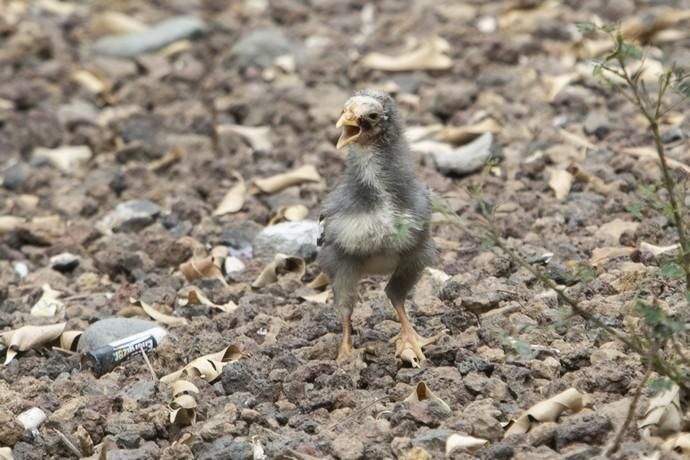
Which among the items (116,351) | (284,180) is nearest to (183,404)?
(116,351)

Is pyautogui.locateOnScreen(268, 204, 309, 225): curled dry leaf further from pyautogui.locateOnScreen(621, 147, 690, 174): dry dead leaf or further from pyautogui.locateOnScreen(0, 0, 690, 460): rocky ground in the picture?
pyautogui.locateOnScreen(621, 147, 690, 174): dry dead leaf

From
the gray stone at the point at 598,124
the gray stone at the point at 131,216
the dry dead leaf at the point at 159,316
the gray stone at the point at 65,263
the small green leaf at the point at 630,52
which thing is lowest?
the gray stone at the point at 131,216

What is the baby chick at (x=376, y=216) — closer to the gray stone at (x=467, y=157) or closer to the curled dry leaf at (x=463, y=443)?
the curled dry leaf at (x=463, y=443)

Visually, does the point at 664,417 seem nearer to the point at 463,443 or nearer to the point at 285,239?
the point at 463,443

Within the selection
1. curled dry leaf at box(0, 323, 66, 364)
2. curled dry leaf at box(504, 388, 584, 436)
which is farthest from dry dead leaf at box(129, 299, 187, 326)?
curled dry leaf at box(504, 388, 584, 436)

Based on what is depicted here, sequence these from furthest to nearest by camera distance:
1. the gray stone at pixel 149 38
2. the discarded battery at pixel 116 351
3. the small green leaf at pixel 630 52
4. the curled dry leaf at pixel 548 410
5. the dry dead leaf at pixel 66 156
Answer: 1. the gray stone at pixel 149 38
2. the dry dead leaf at pixel 66 156
3. the discarded battery at pixel 116 351
4. the curled dry leaf at pixel 548 410
5. the small green leaf at pixel 630 52

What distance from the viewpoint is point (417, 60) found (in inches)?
360

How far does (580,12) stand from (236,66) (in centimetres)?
261

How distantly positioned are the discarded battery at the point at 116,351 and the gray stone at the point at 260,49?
431 centimetres

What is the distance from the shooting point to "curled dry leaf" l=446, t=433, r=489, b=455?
14.5 ft

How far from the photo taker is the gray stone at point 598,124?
7809mm

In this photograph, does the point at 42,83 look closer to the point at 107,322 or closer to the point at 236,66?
the point at 236,66

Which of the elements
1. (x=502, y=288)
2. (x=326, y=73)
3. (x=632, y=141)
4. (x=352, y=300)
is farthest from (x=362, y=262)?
(x=326, y=73)

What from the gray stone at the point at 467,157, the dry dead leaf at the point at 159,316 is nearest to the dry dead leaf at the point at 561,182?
the gray stone at the point at 467,157
